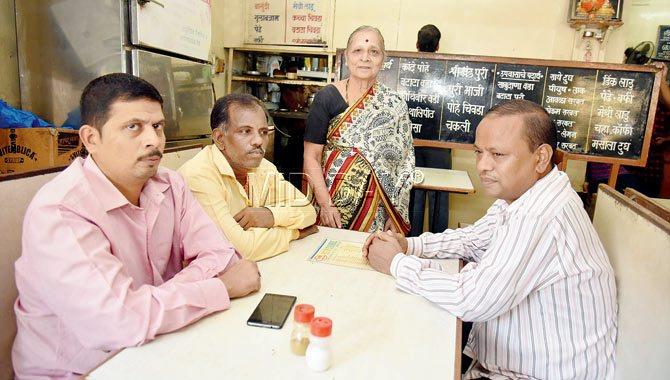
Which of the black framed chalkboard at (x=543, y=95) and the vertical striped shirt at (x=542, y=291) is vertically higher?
the black framed chalkboard at (x=543, y=95)

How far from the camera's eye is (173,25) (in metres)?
3.54

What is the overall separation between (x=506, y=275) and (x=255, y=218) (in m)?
0.92

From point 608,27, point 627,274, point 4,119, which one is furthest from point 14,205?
point 608,27

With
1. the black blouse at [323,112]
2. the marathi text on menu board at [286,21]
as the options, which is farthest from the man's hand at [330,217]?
the marathi text on menu board at [286,21]

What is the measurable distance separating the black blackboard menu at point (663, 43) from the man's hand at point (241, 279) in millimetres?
5890

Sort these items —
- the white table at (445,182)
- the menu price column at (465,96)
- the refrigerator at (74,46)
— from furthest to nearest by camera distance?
the menu price column at (465,96) → the white table at (445,182) → the refrigerator at (74,46)

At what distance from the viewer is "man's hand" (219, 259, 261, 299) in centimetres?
124

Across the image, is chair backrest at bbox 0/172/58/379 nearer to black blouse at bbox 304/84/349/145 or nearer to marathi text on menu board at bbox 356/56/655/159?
black blouse at bbox 304/84/349/145

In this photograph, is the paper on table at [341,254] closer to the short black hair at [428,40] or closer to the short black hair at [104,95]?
the short black hair at [104,95]

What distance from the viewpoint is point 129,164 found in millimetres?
1233

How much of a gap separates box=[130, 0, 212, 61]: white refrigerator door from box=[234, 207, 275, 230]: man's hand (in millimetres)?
2030

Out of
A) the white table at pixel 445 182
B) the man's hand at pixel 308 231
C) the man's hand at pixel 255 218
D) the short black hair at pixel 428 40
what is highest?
the short black hair at pixel 428 40

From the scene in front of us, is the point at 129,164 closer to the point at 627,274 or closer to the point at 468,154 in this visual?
the point at 627,274

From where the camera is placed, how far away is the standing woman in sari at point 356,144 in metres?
2.34
